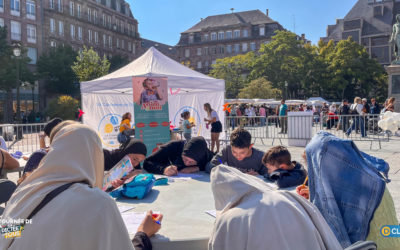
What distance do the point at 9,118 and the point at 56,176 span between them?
125ft

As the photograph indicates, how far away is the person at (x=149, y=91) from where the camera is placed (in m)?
9.30

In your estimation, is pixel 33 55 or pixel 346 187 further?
pixel 33 55

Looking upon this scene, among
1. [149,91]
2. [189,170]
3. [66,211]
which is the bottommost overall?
[189,170]

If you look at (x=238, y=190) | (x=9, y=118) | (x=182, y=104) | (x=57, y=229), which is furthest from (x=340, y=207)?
(x=9, y=118)

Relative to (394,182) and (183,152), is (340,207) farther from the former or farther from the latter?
(394,182)

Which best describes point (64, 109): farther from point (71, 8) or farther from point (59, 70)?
point (71, 8)

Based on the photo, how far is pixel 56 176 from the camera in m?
1.70

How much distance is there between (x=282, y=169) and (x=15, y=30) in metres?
42.2

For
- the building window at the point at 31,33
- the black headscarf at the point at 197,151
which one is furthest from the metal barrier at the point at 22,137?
the building window at the point at 31,33

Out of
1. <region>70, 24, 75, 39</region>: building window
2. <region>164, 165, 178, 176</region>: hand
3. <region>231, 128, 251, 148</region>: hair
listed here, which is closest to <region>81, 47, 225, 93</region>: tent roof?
<region>164, 165, 178, 176</region>: hand

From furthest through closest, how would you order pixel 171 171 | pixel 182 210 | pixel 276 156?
pixel 171 171, pixel 276 156, pixel 182 210

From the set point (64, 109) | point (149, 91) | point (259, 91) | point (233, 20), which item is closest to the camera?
point (149, 91)

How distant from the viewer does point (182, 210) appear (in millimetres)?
3264

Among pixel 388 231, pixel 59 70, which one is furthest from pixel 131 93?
pixel 59 70
